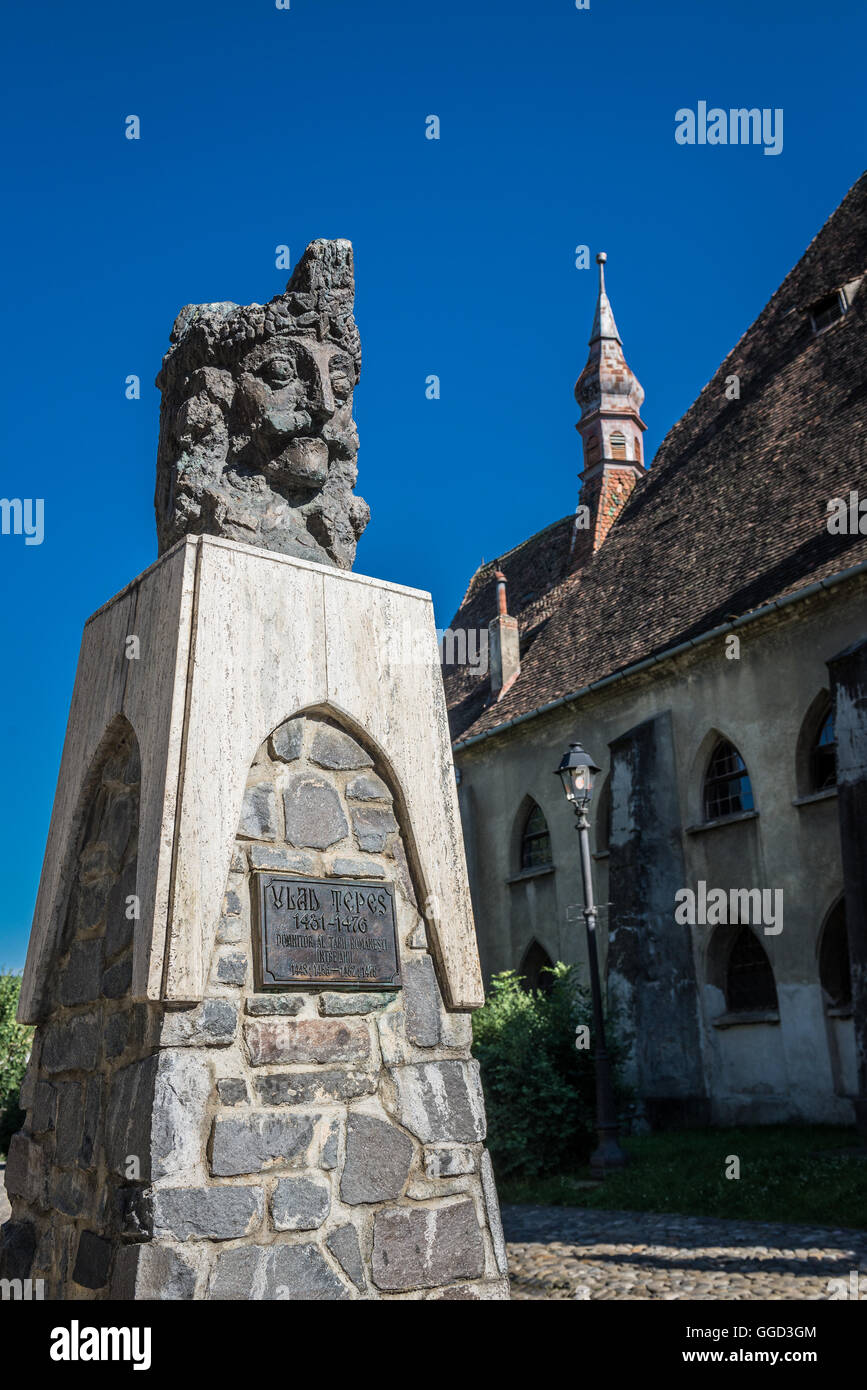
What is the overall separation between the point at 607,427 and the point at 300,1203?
2519 cm

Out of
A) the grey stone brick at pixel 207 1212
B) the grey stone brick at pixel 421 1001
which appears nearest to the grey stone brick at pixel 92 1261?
the grey stone brick at pixel 207 1212

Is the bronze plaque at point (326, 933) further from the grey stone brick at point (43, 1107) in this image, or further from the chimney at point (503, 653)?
the chimney at point (503, 653)

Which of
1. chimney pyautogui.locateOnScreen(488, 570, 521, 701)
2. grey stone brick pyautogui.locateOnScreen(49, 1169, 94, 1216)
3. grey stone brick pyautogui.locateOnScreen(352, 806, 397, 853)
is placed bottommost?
grey stone brick pyautogui.locateOnScreen(49, 1169, 94, 1216)

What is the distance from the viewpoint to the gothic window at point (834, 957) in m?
15.1

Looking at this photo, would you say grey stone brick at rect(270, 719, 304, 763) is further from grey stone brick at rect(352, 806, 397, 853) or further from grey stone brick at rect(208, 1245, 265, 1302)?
grey stone brick at rect(208, 1245, 265, 1302)

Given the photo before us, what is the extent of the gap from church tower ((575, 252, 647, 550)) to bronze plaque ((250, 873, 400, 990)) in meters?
20.3

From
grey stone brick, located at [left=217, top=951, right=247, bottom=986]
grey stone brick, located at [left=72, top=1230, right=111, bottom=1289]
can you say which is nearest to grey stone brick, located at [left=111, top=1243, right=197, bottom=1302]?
grey stone brick, located at [left=72, top=1230, right=111, bottom=1289]

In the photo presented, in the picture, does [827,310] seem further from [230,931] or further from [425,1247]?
[425,1247]

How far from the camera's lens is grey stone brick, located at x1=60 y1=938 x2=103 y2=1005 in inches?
188

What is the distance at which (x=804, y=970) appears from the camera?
15.4 meters
